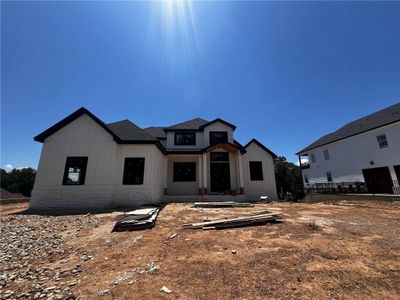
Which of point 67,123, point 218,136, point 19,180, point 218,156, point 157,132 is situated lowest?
point 218,156

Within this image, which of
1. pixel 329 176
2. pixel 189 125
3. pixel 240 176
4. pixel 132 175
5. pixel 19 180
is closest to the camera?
pixel 132 175

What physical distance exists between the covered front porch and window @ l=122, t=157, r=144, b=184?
4076 mm

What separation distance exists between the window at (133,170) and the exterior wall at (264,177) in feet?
30.9

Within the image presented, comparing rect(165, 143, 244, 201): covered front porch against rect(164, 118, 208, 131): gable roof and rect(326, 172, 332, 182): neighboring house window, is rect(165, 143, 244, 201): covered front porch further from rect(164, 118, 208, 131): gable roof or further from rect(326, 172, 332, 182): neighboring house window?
rect(326, 172, 332, 182): neighboring house window

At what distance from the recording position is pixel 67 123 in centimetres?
1227

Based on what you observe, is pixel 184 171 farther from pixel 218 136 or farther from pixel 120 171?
pixel 120 171

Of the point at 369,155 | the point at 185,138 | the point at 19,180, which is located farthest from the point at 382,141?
the point at 19,180

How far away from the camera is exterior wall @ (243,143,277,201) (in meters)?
16.4

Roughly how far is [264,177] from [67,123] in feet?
54.5

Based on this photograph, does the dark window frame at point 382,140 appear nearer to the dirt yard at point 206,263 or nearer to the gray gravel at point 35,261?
the dirt yard at point 206,263

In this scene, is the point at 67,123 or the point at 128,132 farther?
the point at 128,132

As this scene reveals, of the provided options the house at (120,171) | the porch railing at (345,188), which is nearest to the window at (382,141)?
the porch railing at (345,188)

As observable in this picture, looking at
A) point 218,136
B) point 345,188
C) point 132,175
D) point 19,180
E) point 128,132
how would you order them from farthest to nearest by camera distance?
point 19,180 < point 345,188 < point 218,136 < point 128,132 < point 132,175

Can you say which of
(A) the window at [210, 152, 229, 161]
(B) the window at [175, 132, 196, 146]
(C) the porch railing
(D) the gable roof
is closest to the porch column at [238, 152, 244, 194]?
(A) the window at [210, 152, 229, 161]
